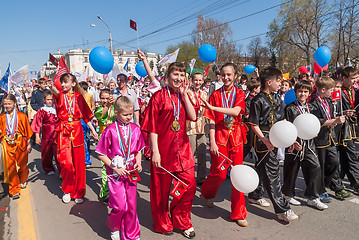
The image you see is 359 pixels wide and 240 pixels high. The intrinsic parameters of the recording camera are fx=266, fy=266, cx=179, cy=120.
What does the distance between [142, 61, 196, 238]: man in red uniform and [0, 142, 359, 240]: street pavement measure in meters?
0.28

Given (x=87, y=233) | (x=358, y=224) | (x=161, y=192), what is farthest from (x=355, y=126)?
(x=87, y=233)

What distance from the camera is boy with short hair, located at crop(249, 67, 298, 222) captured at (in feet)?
11.3

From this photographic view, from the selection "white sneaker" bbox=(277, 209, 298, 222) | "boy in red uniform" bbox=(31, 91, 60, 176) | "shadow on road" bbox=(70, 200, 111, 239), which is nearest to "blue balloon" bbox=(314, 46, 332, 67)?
"white sneaker" bbox=(277, 209, 298, 222)

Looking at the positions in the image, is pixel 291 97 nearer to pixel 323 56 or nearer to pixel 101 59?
pixel 323 56

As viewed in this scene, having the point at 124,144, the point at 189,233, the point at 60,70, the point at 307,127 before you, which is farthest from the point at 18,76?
the point at 307,127

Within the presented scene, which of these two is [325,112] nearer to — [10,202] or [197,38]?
[10,202]

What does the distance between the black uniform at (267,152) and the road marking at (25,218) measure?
3.04 metres

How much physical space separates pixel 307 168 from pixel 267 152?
0.86 m

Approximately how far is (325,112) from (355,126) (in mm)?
1058

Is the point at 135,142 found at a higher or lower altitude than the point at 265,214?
higher

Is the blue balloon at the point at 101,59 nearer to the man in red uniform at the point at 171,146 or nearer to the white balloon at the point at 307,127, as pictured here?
the man in red uniform at the point at 171,146

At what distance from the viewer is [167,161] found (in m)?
3.11

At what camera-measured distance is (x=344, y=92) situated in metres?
4.57

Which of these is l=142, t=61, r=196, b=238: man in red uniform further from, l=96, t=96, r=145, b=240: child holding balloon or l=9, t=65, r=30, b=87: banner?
l=9, t=65, r=30, b=87: banner
